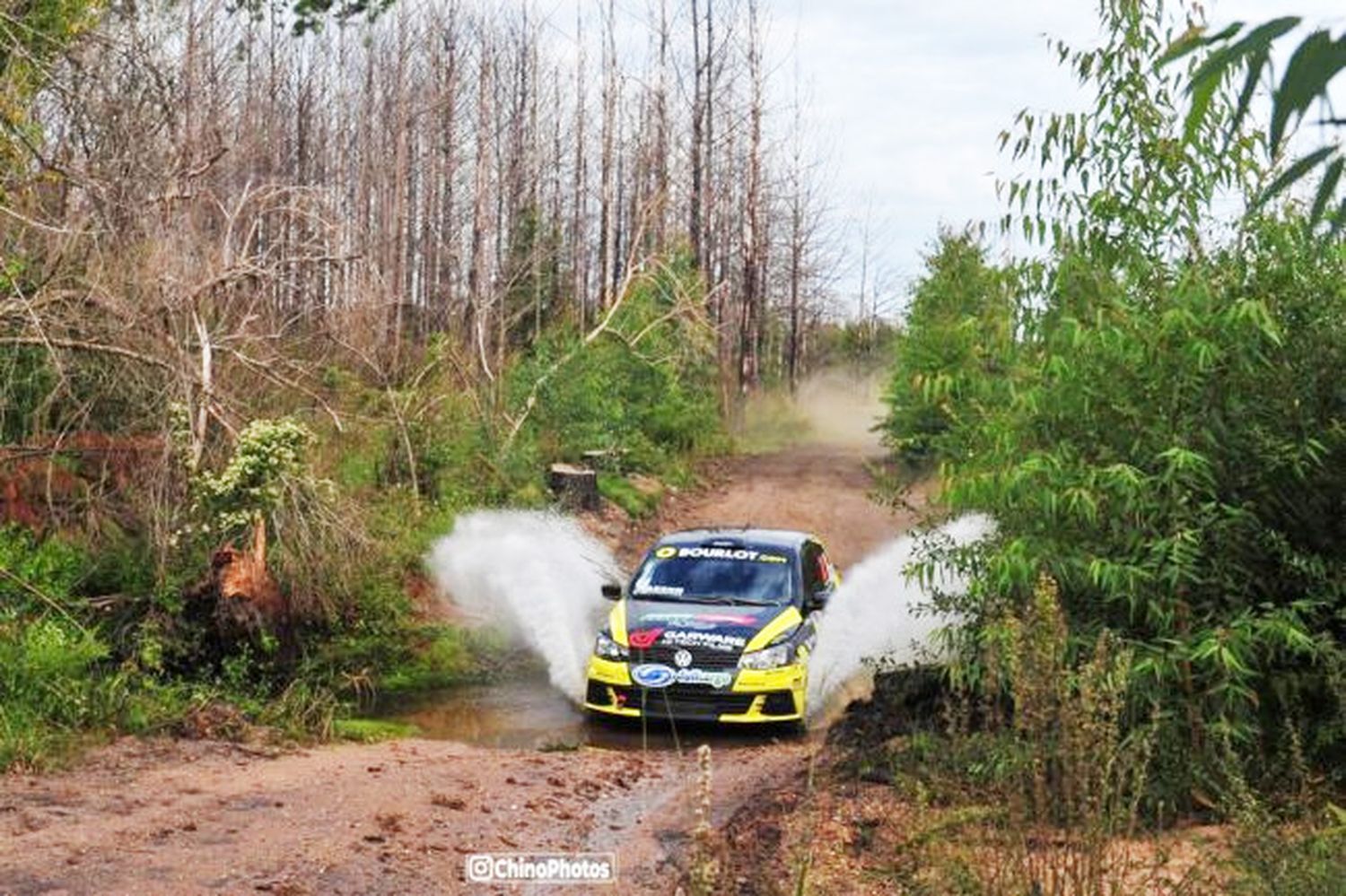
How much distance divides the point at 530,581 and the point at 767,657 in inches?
251

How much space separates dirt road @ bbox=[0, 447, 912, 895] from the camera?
6668 millimetres

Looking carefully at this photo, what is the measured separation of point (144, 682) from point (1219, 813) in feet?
25.8

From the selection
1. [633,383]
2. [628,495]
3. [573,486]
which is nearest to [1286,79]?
[573,486]

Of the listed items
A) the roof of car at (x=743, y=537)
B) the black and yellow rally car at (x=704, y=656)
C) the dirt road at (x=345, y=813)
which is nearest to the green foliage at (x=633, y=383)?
the roof of car at (x=743, y=537)

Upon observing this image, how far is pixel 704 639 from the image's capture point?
11.2 metres

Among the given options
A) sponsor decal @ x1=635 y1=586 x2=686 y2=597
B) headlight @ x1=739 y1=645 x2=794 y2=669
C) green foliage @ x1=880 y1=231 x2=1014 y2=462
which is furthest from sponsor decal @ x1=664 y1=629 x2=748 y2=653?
green foliage @ x1=880 y1=231 x2=1014 y2=462

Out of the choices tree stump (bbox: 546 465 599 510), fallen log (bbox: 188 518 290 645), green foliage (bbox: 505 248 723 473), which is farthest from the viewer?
green foliage (bbox: 505 248 723 473)

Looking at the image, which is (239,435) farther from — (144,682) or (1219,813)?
(1219,813)

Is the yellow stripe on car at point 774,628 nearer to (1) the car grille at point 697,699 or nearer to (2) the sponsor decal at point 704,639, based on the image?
(2) the sponsor decal at point 704,639

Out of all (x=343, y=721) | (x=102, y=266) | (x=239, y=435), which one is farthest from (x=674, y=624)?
(x=102, y=266)

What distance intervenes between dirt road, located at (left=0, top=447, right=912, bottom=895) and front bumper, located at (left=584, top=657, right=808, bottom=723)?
0.29 m

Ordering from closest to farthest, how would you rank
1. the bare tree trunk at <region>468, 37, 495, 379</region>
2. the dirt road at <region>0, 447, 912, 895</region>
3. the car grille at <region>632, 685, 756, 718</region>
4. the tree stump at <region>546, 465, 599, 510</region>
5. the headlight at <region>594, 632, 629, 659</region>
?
the dirt road at <region>0, 447, 912, 895</region>
the car grille at <region>632, 685, 756, 718</region>
the headlight at <region>594, 632, 629, 659</region>
the tree stump at <region>546, 465, 599, 510</region>
the bare tree trunk at <region>468, 37, 495, 379</region>

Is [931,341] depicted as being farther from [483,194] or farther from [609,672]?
[609,672]

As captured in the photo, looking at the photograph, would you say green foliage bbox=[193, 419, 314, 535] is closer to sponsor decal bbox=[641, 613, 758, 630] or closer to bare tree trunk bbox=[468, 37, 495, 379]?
sponsor decal bbox=[641, 613, 758, 630]
